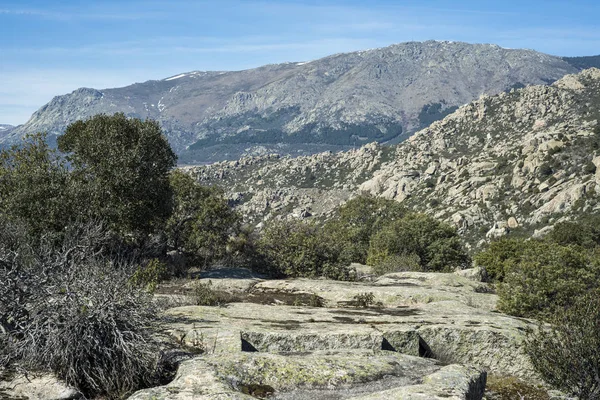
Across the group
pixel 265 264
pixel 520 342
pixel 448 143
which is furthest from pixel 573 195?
pixel 448 143

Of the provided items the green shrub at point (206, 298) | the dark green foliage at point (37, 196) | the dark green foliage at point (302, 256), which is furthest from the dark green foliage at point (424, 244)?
the green shrub at point (206, 298)

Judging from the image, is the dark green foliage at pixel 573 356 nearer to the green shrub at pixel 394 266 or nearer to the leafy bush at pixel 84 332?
the leafy bush at pixel 84 332

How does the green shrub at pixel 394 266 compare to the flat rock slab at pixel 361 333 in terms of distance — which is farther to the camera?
the green shrub at pixel 394 266

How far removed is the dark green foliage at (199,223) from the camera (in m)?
34.4

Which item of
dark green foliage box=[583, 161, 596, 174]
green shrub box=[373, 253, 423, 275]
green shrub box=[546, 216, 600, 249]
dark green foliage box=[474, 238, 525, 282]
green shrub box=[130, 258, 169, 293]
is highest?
dark green foliage box=[583, 161, 596, 174]

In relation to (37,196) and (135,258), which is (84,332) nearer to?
(37,196)

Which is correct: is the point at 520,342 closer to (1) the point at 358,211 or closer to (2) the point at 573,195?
(1) the point at 358,211

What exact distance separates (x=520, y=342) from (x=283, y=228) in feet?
75.6

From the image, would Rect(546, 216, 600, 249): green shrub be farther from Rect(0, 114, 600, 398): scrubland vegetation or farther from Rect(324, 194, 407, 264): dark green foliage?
Rect(324, 194, 407, 264): dark green foliage

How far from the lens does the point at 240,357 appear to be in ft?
29.7

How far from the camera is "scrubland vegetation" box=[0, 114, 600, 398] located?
8.60m

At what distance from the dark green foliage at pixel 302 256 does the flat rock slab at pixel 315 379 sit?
2027 centimetres

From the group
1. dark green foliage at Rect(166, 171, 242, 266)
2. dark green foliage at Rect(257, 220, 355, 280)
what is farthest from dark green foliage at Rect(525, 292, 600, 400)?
dark green foliage at Rect(166, 171, 242, 266)

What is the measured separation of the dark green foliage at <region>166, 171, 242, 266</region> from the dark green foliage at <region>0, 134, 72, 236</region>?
930 cm
